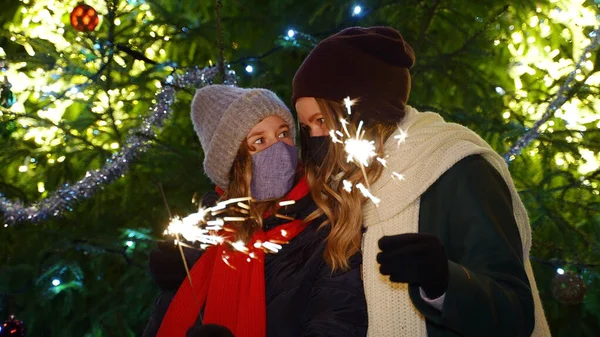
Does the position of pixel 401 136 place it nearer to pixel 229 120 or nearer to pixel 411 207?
pixel 411 207

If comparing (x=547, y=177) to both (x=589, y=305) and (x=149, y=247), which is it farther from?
(x=149, y=247)

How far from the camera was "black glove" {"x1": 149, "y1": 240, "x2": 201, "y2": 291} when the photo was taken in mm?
2990

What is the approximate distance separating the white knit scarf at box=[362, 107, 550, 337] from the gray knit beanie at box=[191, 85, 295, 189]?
49 centimetres

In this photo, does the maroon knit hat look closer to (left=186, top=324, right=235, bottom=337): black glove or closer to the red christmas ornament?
(left=186, top=324, right=235, bottom=337): black glove

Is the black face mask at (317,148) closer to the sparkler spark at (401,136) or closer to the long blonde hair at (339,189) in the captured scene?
the long blonde hair at (339,189)

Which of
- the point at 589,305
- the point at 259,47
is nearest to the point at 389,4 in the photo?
the point at 259,47

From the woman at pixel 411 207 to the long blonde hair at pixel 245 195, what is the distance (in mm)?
196

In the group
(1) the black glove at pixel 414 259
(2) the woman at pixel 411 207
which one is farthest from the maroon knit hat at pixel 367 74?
(1) the black glove at pixel 414 259

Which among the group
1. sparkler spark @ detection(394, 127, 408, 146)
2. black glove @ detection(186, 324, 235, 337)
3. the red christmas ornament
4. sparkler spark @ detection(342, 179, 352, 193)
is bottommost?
black glove @ detection(186, 324, 235, 337)

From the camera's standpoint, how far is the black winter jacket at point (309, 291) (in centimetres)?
242

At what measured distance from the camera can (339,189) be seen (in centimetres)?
259

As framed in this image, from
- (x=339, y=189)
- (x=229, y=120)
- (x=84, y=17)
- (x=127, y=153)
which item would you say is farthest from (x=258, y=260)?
(x=84, y=17)

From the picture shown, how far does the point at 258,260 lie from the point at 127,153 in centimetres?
168

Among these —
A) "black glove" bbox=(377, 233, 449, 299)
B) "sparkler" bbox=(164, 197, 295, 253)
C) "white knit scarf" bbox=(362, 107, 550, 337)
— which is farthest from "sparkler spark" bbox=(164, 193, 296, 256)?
"black glove" bbox=(377, 233, 449, 299)
